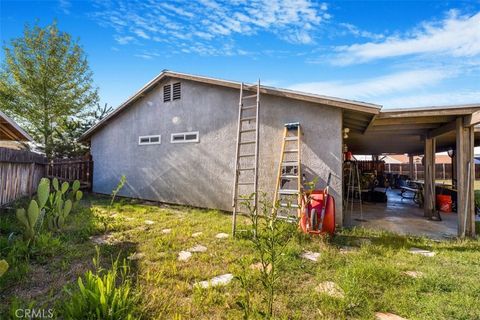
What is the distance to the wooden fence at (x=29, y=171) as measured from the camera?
6.10 meters

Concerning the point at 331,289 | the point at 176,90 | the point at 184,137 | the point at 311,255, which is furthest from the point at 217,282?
the point at 176,90

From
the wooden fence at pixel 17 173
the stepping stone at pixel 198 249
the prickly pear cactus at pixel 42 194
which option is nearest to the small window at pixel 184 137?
the wooden fence at pixel 17 173

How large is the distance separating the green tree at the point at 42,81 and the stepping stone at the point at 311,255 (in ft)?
47.5

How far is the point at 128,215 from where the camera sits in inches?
266

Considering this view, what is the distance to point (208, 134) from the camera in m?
7.79

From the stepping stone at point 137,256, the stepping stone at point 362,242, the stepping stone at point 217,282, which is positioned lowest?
the stepping stone at point 217,282

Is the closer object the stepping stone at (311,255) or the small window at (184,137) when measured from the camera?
the stepping stone at (311,255)

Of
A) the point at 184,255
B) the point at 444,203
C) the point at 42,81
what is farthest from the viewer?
the point at 42,81

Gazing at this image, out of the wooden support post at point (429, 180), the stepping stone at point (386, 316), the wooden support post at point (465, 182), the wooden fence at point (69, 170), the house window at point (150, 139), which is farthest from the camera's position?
the wooden fence at point (69, 170)

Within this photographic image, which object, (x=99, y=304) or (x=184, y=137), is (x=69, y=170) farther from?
(x=99, y=304)

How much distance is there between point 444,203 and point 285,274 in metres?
8.01

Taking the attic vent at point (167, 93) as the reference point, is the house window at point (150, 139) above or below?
below

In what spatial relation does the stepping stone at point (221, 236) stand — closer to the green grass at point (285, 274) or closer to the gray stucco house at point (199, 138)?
the green grass at point (285, 274)

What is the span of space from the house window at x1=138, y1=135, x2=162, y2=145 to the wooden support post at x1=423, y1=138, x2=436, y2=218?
8763mm
